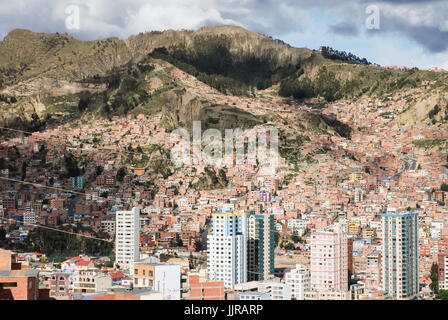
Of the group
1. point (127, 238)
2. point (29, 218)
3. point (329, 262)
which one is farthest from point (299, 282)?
point (29, 218)

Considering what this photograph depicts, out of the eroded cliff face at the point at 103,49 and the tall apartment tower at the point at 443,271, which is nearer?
the tall apartment tower at the point at 443,271

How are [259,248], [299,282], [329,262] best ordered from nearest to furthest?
[299,282]
[329,262]
[259,248]

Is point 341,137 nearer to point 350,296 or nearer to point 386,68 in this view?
point 386,68

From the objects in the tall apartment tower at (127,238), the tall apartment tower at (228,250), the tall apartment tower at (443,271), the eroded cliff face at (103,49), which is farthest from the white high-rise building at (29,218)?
the eroded cliff face at (103,49)

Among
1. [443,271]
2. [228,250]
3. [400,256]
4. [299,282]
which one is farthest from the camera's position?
[443,271]

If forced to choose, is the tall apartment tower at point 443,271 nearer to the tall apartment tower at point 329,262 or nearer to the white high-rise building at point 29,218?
the tall apartment tower at point 329,262

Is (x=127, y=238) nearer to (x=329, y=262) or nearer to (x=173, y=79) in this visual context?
(x=329, y=262)

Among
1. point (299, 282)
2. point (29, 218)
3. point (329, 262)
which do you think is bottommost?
point (299, 282)

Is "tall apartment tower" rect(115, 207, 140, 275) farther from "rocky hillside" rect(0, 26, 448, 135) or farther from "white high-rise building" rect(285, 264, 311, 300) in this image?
"rocky hillside" rect(0, 26, 448, 135)
